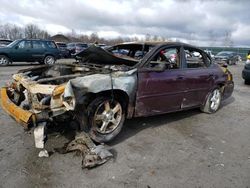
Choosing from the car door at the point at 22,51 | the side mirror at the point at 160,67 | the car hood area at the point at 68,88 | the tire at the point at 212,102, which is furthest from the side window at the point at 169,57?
the car door at the point at 22,51

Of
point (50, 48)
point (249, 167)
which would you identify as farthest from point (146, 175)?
point (50, 48)

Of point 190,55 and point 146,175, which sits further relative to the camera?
point 190,55

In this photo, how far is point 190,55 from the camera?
5.88m

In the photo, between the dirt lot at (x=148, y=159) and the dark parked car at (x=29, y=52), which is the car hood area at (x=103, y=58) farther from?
the dark parked car at (x=29, y=52)

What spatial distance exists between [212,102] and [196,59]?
44.9 inches

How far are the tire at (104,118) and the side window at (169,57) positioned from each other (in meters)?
1.22

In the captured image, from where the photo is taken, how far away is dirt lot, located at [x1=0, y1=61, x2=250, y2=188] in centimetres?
319

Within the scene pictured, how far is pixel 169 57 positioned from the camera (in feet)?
17.9

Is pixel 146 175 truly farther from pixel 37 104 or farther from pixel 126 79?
pixel 37 104

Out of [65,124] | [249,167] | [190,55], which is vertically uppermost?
[190,55]

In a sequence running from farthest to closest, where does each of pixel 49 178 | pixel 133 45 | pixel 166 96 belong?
pixel 133 45 < pixel 166 96 < pixel 49 178

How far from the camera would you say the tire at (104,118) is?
398 centimetres

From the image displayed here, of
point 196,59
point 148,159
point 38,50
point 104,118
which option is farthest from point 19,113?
point 38,50

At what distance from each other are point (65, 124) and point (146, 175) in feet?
6.67
